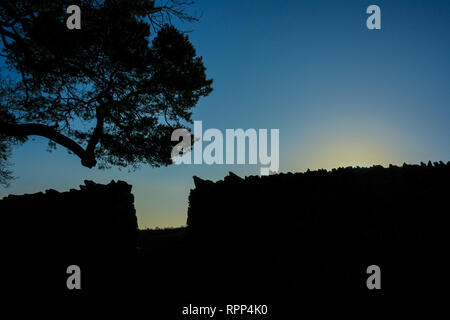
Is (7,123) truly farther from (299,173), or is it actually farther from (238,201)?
(299,173)

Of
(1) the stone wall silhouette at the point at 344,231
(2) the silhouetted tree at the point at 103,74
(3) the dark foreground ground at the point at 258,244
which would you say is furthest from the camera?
(2) the silhouetted tree at the point at 103,74

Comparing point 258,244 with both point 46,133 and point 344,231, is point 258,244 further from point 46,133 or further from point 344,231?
point 46,133

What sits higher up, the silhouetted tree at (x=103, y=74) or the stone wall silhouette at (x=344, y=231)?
the silhouetted tree at (x=103, y=74)

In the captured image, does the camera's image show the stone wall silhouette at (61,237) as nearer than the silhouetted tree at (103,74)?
Yes

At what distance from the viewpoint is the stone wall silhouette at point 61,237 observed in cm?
619

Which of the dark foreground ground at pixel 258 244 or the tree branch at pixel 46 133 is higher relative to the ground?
the tree branch at pixel 46 133

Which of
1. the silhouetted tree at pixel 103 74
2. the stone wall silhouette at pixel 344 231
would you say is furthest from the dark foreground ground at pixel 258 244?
the silhouetted tree at pixel 103 74

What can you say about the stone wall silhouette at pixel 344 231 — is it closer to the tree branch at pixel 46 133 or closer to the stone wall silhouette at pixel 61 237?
the stone wall silhouette at pixel 61 237

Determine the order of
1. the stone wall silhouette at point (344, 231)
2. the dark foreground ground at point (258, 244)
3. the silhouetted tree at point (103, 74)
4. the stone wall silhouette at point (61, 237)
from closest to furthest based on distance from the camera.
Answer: the stone wall silhouette at point (344, 231) → the dark foreground ground at point (258, 244) → the stone wall silhouette at point (61, 237) → the silhouetted tree at point (103, 74)

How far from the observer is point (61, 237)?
6.58 m

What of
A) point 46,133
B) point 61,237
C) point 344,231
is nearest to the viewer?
point 344,231

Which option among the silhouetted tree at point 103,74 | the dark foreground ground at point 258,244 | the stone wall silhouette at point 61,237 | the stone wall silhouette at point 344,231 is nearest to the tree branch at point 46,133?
the silhouetted tree at point 103,74

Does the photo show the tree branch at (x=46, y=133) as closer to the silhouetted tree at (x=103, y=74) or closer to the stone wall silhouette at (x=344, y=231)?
the silhouetted tree at (x=103, y=74)

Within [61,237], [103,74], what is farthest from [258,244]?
[103,74]
